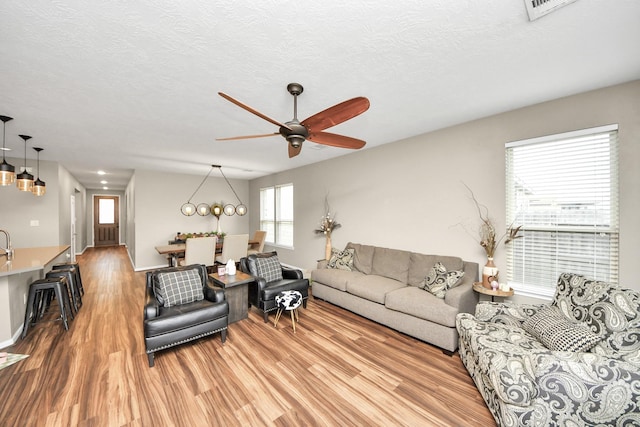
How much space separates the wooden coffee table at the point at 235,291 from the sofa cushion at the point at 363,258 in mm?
1842

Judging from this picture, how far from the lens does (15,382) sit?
2125 millimetres

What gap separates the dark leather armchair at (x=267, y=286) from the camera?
133 inches

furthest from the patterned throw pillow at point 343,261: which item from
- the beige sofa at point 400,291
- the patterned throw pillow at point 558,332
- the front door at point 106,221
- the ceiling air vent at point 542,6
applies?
the front door at point 106,221

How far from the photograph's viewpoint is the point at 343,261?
14.1ft

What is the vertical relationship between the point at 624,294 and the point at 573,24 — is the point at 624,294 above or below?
below

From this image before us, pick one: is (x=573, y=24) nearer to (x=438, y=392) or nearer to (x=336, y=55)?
(x=336, y=55)

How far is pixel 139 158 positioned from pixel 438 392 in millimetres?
6172

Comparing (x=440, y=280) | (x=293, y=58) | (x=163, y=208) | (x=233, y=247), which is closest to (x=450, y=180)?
(x=440, y=280)

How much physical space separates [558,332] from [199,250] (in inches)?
206

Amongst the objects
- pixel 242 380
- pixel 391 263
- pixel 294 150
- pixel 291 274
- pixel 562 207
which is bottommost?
pixel 242 380

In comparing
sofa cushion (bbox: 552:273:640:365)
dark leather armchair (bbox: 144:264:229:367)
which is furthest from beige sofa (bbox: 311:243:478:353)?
dark leather armchair (bbox: 144:264:229:367)

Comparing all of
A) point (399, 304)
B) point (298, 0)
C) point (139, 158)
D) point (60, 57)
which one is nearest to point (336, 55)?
point (298, 0)

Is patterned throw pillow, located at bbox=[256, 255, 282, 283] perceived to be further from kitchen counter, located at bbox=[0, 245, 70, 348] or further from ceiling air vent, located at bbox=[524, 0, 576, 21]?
ceiling air vent, located at bbox=[524, 0, 576, 21]

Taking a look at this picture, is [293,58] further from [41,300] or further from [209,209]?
[209,209]
